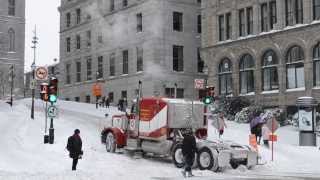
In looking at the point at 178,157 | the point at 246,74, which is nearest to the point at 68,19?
the point at 246,74

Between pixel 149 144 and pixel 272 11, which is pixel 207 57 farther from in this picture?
pixel 149 144

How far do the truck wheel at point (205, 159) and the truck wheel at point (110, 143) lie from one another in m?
6.04

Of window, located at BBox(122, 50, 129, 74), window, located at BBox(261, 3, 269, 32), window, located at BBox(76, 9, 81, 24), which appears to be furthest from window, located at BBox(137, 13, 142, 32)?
window, located at BBox(261, 3, 269, 32)

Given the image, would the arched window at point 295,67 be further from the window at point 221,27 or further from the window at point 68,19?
the window at point 68,19

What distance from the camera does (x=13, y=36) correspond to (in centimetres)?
12938

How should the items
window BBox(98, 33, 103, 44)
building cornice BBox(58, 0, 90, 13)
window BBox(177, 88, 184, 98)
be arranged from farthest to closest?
building cornice BBox(58, 0, 90, 13)
window BBox(98, 33, 103, 44)
window BBox(177, 88, 184, 98)

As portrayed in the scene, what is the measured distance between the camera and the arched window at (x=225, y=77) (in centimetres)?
5356

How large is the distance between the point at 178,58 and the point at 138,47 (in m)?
4.42

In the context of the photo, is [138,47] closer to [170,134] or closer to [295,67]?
[295,67]

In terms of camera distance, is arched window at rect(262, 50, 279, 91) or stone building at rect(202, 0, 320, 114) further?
arched window at rect(262, 50, 279, 91)

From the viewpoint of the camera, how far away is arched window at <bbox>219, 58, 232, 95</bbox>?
5356 cm

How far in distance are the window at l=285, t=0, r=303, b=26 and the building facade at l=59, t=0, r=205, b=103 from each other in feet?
51.8

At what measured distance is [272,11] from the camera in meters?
49.3

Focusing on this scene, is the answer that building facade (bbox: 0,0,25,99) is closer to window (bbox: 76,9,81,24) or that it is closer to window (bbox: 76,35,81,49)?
window (bbox: 76,35,81,49)
